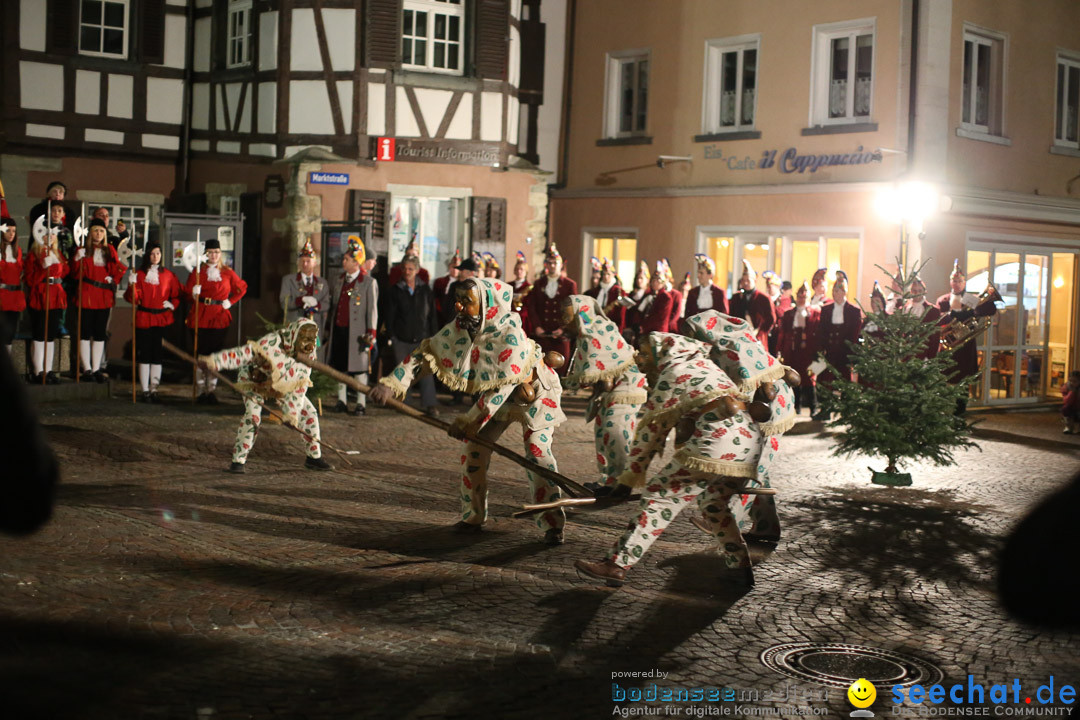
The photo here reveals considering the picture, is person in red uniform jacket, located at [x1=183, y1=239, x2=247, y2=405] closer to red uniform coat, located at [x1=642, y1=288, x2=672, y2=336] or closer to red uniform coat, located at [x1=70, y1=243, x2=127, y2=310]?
red uniform coat, located at [x1=70, y1=243, x2=127, y2=310]

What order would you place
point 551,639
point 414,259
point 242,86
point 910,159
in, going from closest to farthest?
point 551,639 < point 414,259 < point 910,159 < point 242,86

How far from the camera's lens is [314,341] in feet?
35.3

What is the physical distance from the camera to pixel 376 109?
62.8ft

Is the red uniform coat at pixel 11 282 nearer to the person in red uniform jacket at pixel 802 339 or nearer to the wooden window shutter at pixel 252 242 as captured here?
the wooden window shutter at pixel 252 242

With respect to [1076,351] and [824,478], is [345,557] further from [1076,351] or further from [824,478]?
[1076,351]

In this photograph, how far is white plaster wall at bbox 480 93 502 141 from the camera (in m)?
19.8

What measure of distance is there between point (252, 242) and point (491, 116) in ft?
14.3

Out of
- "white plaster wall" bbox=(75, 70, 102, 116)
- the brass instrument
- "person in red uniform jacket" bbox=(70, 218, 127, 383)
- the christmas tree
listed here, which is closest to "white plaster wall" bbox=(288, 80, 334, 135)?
"white plaster wall" bbox=(75, 70, 102, 116)

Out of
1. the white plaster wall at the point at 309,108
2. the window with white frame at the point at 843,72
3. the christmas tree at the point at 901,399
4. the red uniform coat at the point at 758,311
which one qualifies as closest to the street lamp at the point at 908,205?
the window with white frame at the point at 843,72

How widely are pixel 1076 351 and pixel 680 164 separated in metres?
7.27

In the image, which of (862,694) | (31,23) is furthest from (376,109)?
(862,694)

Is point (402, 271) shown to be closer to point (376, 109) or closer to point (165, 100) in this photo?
point (376, 109)

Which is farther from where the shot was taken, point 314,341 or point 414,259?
point 414,259

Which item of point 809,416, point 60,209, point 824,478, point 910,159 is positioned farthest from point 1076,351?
point 60,209
